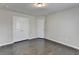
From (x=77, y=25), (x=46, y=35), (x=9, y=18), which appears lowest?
(x=46, y=35)

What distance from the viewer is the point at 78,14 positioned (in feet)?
11.6

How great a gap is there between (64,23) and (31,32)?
2679 mm

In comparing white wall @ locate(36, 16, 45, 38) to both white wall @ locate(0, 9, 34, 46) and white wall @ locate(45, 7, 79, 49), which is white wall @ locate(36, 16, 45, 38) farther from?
white wall @ locate(0, 9, 34, 46)

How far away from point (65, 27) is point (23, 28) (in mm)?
2686

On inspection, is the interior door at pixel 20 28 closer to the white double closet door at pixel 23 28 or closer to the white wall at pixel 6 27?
the white double closet door at pixel 23 28

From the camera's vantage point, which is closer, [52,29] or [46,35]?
[52,29]

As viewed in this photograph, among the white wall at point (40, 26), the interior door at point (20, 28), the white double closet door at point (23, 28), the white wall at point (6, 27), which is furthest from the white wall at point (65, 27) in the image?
the white wall at point (6, 27)

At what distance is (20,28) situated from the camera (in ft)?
17.4

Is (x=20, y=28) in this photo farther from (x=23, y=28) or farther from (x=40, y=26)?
(x=40, y=26)

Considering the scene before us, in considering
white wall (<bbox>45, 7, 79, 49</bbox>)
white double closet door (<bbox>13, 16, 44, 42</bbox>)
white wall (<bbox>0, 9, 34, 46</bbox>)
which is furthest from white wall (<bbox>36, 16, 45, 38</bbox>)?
white wall (<bbox>0, 9, 34, 46</bbox>)

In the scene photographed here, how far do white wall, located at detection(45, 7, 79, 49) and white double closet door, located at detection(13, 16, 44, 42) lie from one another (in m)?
0.89
